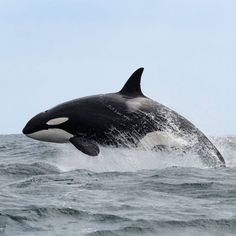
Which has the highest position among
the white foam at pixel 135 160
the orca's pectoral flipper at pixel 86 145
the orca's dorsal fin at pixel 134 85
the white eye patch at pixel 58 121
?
the orca's dorsal fin at pixel 134 85

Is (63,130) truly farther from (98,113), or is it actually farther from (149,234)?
(149,234)

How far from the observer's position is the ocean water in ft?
22.8

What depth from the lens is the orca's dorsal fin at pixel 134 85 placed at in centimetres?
1298

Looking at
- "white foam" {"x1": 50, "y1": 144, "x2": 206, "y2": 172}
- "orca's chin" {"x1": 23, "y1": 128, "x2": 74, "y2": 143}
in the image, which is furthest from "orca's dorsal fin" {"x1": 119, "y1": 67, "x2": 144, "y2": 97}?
"orca's chin" {"x1": 23, "y1": 128, "x2": 74, "y2": 143}

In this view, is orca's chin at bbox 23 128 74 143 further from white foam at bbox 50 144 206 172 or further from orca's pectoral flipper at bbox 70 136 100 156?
white foam at bbox 50 144 206 172

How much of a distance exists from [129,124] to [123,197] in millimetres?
4072

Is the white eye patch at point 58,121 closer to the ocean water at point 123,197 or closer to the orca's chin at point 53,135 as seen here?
the orca's chin at point 53,135

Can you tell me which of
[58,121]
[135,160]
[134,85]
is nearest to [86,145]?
[58,121]

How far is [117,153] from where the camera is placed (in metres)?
13.1

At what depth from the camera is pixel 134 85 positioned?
42.8 ft

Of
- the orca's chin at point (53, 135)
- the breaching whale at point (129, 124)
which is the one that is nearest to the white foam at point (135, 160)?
the breaching whale at point (129, 124)

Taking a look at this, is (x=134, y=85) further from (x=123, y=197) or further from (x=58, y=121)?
(x=123, y=197)

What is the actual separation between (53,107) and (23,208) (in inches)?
237

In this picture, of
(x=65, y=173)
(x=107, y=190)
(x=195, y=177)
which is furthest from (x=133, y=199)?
(x=65, y=173)
